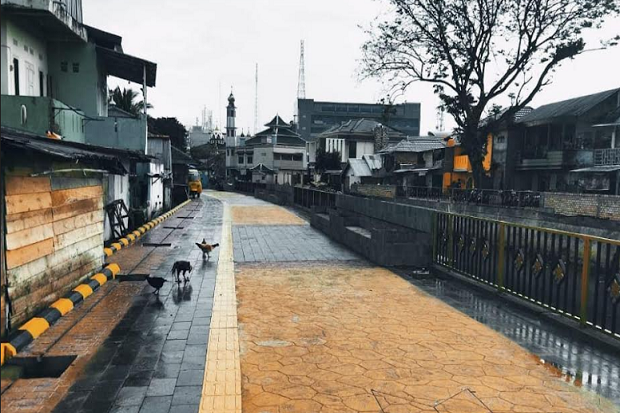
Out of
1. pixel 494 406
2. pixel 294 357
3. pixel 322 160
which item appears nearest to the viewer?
pixel 494 406

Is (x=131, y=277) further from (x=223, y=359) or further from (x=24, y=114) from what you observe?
(x=24, y=114)

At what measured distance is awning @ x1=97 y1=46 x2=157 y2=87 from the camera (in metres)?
19.0

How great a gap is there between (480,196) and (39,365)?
2613 cm

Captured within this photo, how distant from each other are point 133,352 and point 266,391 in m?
1.84

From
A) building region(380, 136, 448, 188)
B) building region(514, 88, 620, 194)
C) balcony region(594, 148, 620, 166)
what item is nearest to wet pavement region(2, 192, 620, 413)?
balcony region(594, 148, 620, 166)

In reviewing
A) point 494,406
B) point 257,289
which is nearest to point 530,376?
point 494,406

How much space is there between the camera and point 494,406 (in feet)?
13.6

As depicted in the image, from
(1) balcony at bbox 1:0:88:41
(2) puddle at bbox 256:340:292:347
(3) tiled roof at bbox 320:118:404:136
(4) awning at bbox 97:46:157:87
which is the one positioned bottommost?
(2) puddle at bbox 256:340:292:347

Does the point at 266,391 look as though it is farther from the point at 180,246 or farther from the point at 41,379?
the point at 180,246

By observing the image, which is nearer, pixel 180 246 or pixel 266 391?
pixel 266 391

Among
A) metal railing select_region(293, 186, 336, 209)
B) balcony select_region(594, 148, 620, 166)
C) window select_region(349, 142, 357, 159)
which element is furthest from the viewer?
window select_region(349, 142, 357, 159)

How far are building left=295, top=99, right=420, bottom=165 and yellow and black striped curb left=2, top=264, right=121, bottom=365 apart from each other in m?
105

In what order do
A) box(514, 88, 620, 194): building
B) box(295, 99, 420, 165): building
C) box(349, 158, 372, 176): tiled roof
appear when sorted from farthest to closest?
box(295, 99, 420, 165): building
box(349, 158, 372, 176): tiled roof
box(514, 88, 620, 194): building

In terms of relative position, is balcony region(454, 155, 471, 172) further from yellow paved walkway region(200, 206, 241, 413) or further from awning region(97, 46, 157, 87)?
yellow paved walkway region(200, 206, 241, 413)
